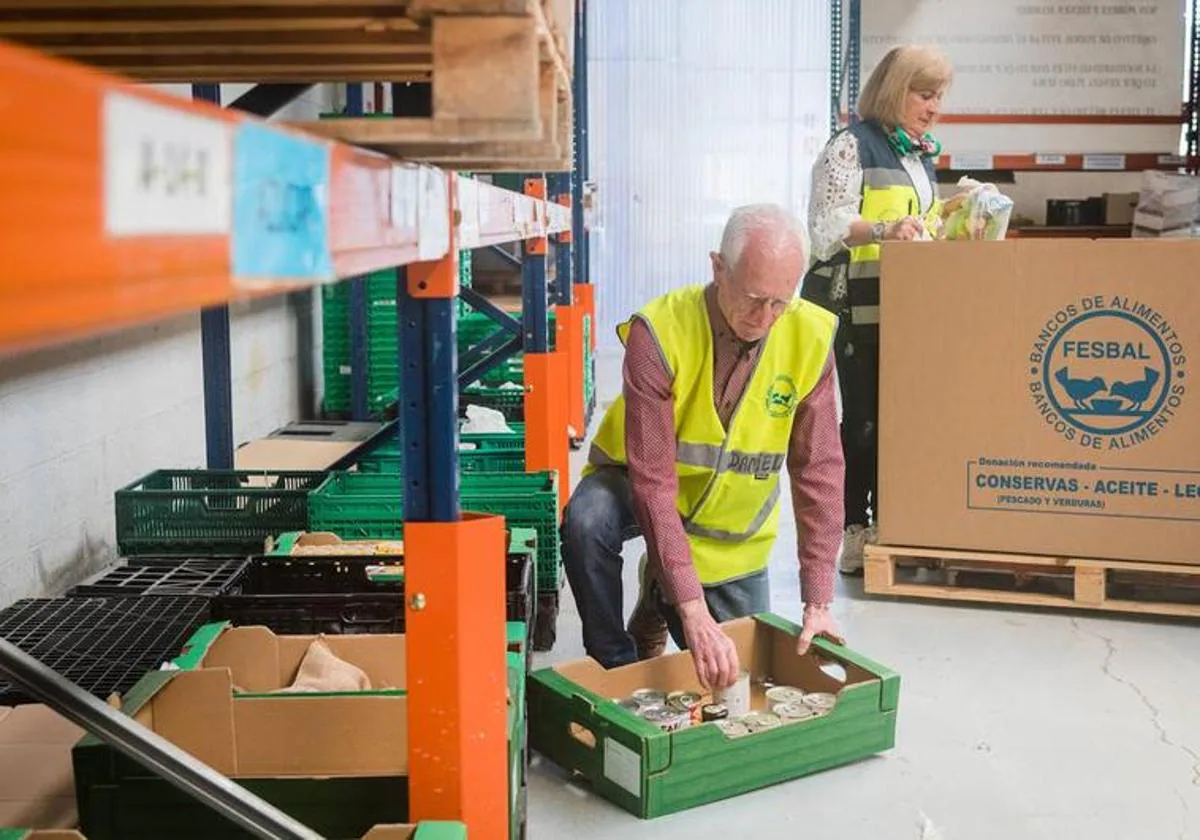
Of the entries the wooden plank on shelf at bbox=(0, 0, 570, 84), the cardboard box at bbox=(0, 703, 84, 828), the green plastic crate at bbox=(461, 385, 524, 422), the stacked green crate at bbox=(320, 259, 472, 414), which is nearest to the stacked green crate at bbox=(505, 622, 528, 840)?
the cardboard box at bbox=(0, 703, 84, 828)

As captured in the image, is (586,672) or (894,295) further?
(894,295)

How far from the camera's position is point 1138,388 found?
15.3 ft

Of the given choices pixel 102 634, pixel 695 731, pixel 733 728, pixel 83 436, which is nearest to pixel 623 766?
pixel 695 731

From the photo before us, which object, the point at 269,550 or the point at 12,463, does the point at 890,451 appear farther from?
the point at 12,463

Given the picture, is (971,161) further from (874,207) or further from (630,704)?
(630,704)

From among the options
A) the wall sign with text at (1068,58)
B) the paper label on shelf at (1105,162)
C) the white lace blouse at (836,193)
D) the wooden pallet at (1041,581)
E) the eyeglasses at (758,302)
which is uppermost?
the wall sign with text at (1068,58)

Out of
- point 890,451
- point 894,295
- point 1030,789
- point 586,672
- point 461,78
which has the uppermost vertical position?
point 461,78

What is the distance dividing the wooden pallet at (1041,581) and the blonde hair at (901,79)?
1.51 meters

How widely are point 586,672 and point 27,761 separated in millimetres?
1311

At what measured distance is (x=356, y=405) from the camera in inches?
329

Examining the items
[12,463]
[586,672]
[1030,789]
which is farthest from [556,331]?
[1030,789]

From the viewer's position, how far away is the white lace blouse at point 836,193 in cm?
489

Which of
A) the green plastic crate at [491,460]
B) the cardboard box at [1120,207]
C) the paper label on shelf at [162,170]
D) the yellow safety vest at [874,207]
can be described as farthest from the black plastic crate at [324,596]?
the cardboard box at [1120,207]

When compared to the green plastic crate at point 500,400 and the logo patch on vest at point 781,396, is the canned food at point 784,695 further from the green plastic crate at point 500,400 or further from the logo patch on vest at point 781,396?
the green plastic crate at point 500,400
